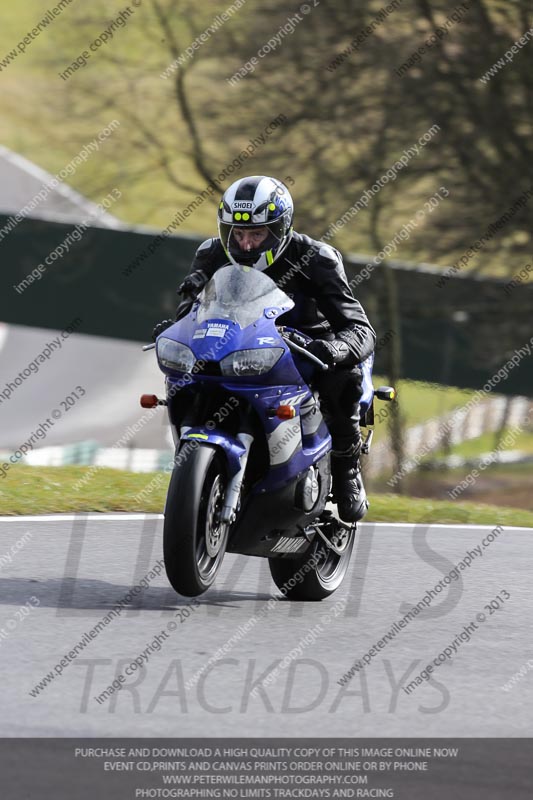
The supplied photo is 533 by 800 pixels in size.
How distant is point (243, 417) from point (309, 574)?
107 cm

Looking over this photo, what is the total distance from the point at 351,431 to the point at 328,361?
620mm

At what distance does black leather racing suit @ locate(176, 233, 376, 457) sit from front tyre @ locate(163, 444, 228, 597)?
98 centimetres

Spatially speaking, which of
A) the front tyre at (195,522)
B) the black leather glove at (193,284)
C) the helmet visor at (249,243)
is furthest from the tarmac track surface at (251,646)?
the helmet visor at (249,243)

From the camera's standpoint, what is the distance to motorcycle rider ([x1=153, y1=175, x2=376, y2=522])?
6.43m

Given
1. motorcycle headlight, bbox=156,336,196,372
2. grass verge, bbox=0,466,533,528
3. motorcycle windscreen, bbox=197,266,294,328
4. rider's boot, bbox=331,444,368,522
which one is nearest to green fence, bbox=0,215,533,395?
grass verge, bbox=0,466,533,528

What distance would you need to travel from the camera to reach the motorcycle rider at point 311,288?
6434 millimetres

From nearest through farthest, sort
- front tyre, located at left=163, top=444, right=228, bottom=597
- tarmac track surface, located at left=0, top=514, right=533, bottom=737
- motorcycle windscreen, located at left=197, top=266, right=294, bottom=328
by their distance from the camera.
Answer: tarmac track surface, located at left=0, top=514, right=533, bottom=737 < front tyre, located at left=163, top=444, right=228, bottom=597 < motorcycle windscreen, located at left=197, top=266, right=294, bottom=328

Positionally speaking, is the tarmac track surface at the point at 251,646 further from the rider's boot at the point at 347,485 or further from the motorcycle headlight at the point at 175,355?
the motorcycle headlight at the point at 175,355

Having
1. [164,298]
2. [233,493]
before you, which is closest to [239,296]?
[233,493]

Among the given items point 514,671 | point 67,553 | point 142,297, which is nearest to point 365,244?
point 142,297

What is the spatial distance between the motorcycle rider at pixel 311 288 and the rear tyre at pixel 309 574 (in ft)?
0.80

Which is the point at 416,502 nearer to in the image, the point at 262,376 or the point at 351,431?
the point at 351,431

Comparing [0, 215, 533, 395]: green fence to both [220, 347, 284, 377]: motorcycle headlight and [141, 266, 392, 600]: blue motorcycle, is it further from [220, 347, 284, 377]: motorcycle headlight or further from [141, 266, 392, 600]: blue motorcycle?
[220, 347, 284, 377]: motorcycle headlight

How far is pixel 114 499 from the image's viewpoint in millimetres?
9836
